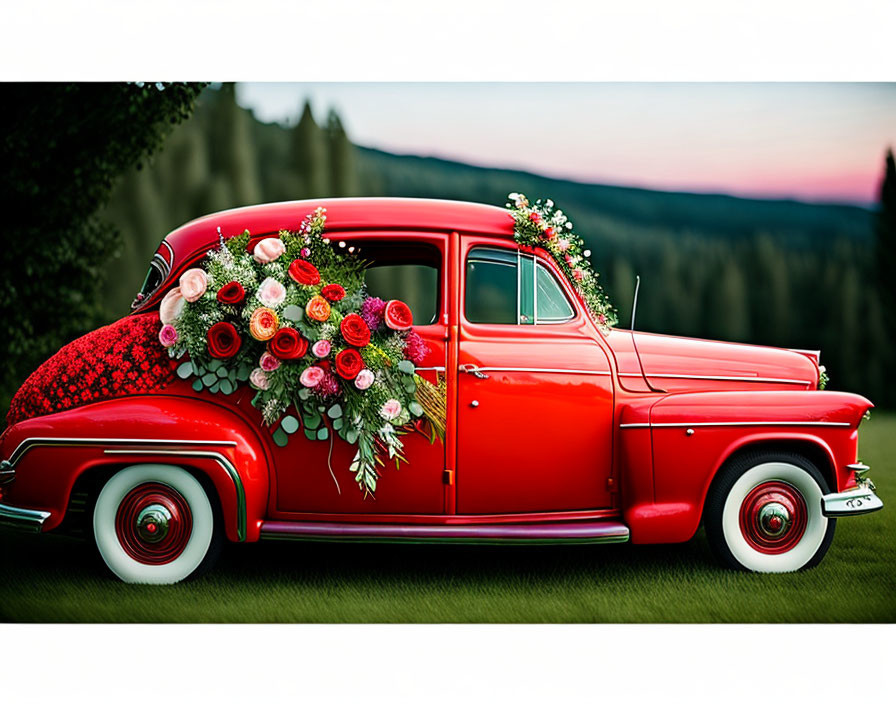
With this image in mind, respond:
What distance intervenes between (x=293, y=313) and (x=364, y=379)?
0.52 m

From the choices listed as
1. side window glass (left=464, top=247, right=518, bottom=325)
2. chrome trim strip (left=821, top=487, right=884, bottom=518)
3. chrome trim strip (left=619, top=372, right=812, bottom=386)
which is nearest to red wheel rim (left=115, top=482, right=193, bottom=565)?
side window glass (left=464, top=247, right=518, bottom=325)

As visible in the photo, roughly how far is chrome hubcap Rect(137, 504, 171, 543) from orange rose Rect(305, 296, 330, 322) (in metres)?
Answer: 1.33

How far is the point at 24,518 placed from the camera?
400 centimetres

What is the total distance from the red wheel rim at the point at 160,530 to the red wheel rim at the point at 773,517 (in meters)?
3.09

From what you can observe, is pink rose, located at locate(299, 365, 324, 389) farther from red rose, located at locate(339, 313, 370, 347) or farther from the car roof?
the car roof

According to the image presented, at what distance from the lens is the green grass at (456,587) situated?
3.75 m

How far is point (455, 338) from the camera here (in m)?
4.12

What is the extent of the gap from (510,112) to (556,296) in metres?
4.44

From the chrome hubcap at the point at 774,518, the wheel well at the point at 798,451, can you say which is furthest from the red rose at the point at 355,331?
the chrome hubcap at the point at 774,518

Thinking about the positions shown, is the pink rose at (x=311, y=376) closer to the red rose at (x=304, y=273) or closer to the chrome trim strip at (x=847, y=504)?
the red rose at (x=304, y=273)

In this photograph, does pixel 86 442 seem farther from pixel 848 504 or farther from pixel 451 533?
pixel 848 504

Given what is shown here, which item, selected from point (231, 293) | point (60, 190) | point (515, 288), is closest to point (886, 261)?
point (515, 288)

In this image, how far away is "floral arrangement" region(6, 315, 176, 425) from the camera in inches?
162

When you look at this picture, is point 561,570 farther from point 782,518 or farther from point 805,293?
point 805,293
